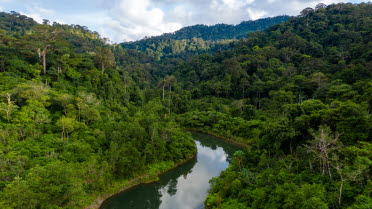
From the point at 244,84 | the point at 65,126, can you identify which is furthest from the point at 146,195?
the point at 244,84

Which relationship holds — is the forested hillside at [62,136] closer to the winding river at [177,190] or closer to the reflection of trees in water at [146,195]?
the reflection of trees in water at [146,195]

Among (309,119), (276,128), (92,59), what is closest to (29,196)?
(276,128)

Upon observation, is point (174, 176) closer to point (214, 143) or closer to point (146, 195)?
point (146, 195)

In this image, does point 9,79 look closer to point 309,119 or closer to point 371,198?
point 309,119

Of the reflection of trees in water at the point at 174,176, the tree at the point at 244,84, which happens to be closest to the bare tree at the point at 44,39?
the reflection of trees in water at the point at 174,176

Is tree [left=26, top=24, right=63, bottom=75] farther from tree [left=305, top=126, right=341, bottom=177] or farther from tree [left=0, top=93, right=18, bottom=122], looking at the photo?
tree [left=305, top=126, right=341, bottom=177]

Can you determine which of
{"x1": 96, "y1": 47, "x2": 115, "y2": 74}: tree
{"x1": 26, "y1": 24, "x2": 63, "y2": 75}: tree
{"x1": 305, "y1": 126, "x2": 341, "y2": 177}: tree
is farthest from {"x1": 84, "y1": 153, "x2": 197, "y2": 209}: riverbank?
{"x1": 96, "y1": 47, "x2": 115, "y2": 74}: tree
